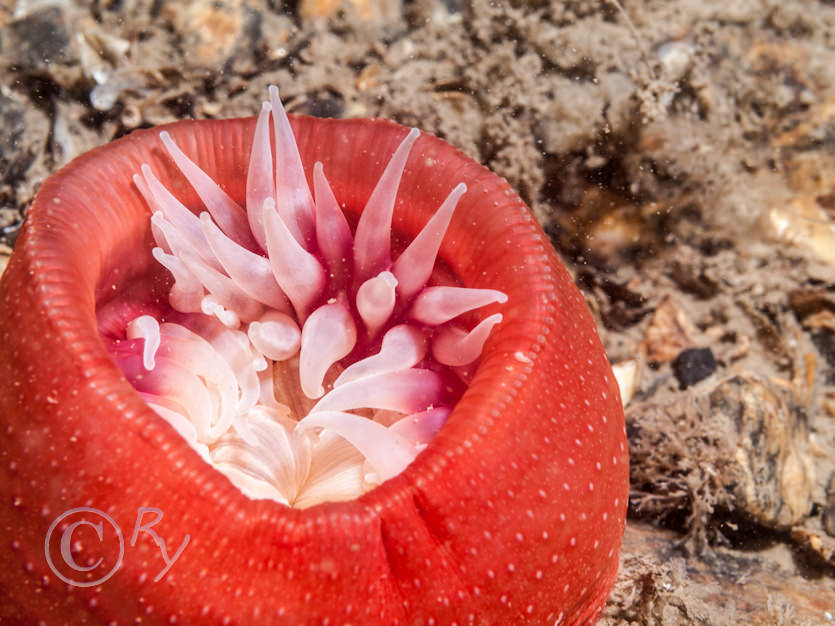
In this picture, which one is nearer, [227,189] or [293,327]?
[293,327]

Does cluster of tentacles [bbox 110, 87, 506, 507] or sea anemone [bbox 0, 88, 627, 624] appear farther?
cluster of tentacles [bbox 110, 87, 506, 507]

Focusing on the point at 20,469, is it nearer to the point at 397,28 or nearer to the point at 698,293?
the point at 397,28

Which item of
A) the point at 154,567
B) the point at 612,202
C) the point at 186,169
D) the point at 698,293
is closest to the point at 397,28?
the point at 612,202

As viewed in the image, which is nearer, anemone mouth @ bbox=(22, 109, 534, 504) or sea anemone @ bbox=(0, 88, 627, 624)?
sea anemone @ bbox=(0, 88, 627, 624)

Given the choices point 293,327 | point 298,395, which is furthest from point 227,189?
point 298,395

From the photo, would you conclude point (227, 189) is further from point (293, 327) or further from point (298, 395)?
point (298, 395)

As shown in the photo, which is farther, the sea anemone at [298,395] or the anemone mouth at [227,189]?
the anemone mouth at [227,189]
